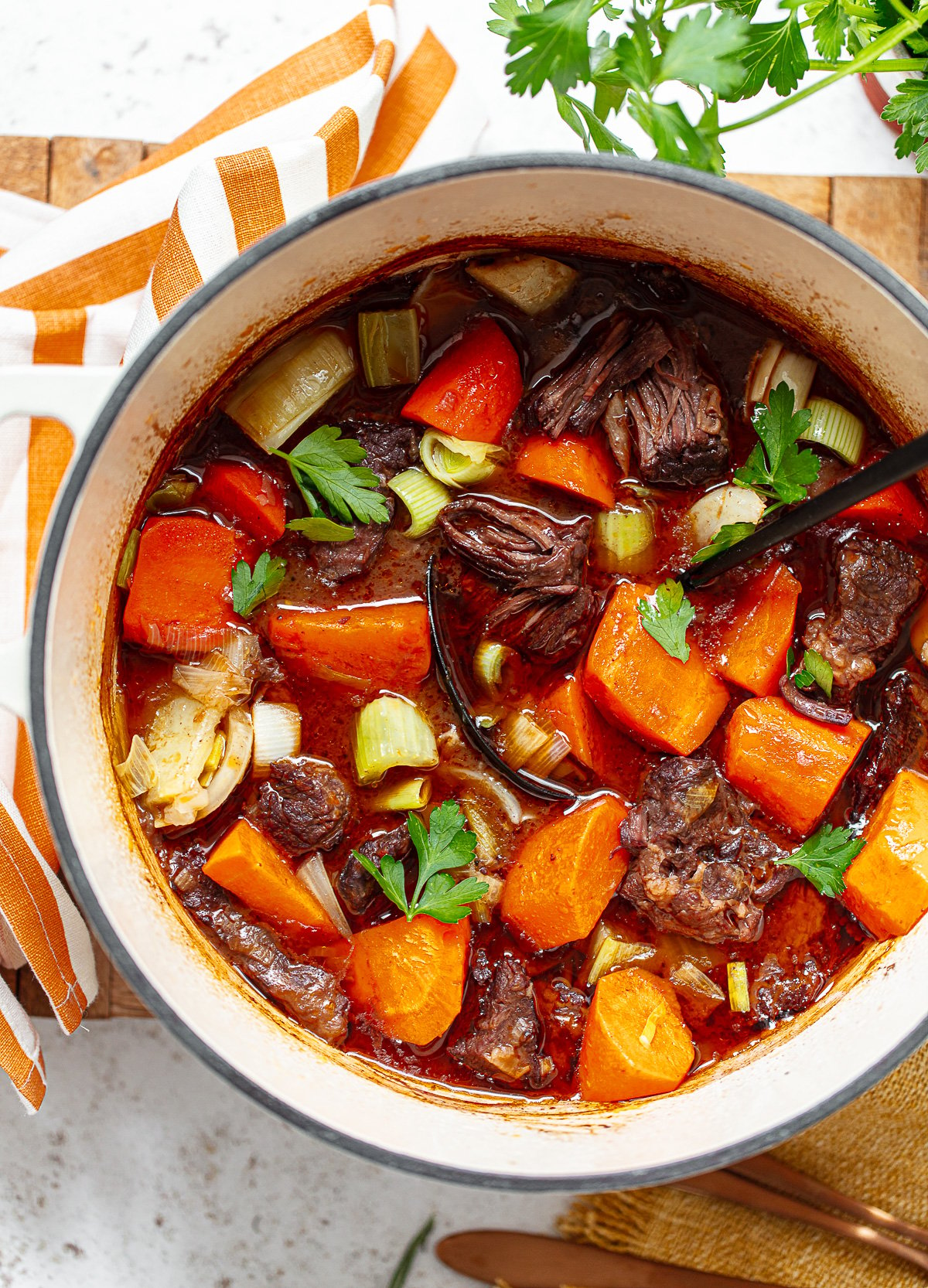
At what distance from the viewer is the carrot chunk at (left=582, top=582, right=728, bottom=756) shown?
2.18m

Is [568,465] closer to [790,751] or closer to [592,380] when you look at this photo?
[592,380]

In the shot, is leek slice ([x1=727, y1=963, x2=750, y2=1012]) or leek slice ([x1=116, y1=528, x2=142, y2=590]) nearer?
leek slice ([x1=116, y1=528, x2=142, y2=590])

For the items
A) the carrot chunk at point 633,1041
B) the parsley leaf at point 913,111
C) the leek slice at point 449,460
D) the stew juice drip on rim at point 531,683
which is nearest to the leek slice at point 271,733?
the stew juice drip on rim at point 531,683

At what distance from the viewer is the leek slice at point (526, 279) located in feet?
7.23

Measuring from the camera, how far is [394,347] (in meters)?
2.21

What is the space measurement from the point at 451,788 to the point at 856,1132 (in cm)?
136

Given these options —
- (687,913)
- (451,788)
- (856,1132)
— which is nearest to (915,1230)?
(856,1132)

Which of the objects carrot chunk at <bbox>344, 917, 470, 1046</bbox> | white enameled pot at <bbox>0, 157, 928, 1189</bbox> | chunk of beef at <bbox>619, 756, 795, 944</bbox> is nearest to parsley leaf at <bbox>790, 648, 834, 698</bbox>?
chunk of beef at <bbox>619, 756, 795, 944</bbox>

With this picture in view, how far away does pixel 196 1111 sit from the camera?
2695mm

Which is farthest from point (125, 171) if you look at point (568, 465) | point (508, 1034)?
point (508, 1034)

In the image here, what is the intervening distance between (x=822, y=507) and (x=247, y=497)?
109 cm

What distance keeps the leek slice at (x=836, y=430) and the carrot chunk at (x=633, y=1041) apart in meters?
1.16

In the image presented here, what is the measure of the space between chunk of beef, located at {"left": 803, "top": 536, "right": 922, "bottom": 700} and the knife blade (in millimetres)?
1560

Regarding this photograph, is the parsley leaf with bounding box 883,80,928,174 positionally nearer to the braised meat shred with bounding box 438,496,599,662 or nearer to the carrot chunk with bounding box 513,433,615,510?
the carrot chunk with bounding box 513,433,615,510
